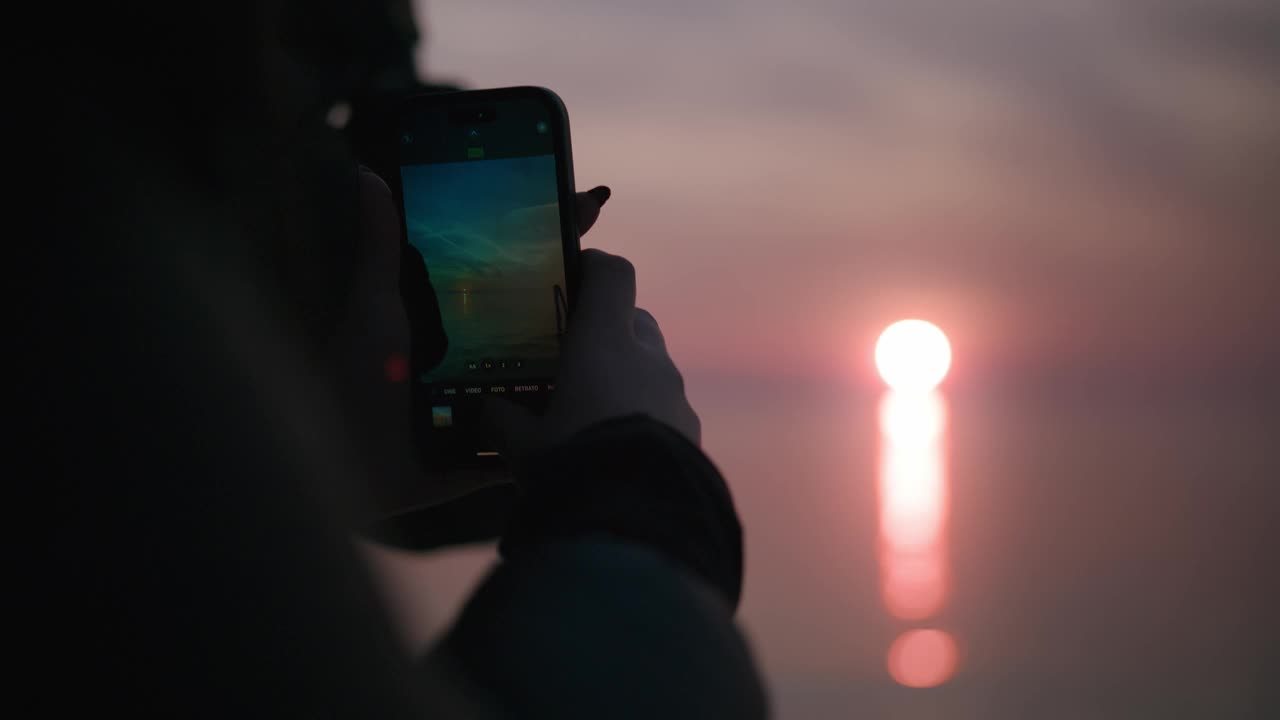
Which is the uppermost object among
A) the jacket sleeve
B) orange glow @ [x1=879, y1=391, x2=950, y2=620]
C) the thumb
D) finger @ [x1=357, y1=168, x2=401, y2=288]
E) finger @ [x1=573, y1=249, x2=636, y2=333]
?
finger @ [x1=357, y1=168, x2=401, y2=288]

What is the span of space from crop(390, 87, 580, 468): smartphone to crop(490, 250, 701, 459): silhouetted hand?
0.13 meters

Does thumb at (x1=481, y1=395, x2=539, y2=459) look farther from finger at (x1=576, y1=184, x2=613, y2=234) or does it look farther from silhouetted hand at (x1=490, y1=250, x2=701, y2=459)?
finger at (x1=576, y1=184, x2=613, y2=234)

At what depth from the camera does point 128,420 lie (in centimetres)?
35

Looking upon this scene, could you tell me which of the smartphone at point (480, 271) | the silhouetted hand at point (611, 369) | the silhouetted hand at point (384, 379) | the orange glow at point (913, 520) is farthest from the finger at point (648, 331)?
the orange glow at point (913, 520)

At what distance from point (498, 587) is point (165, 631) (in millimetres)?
200

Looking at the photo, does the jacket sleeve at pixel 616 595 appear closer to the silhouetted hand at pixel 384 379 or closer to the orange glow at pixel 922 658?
the silhouetted hand at pixel 384 379

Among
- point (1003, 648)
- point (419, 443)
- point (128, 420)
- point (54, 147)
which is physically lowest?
point (1003, 648)

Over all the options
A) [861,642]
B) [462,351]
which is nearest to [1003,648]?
[861,642]

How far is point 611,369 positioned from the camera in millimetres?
904

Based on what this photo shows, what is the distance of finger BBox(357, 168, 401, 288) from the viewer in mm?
1174

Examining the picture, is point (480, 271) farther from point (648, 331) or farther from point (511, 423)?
point (648, 331)

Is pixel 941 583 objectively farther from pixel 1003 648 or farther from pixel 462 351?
pixel 462 351

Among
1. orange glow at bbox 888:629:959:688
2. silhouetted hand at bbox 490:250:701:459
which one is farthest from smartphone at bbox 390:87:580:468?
orange glow at bbox 888:629:959:688

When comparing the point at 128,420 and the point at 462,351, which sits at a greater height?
the point at 128,420
